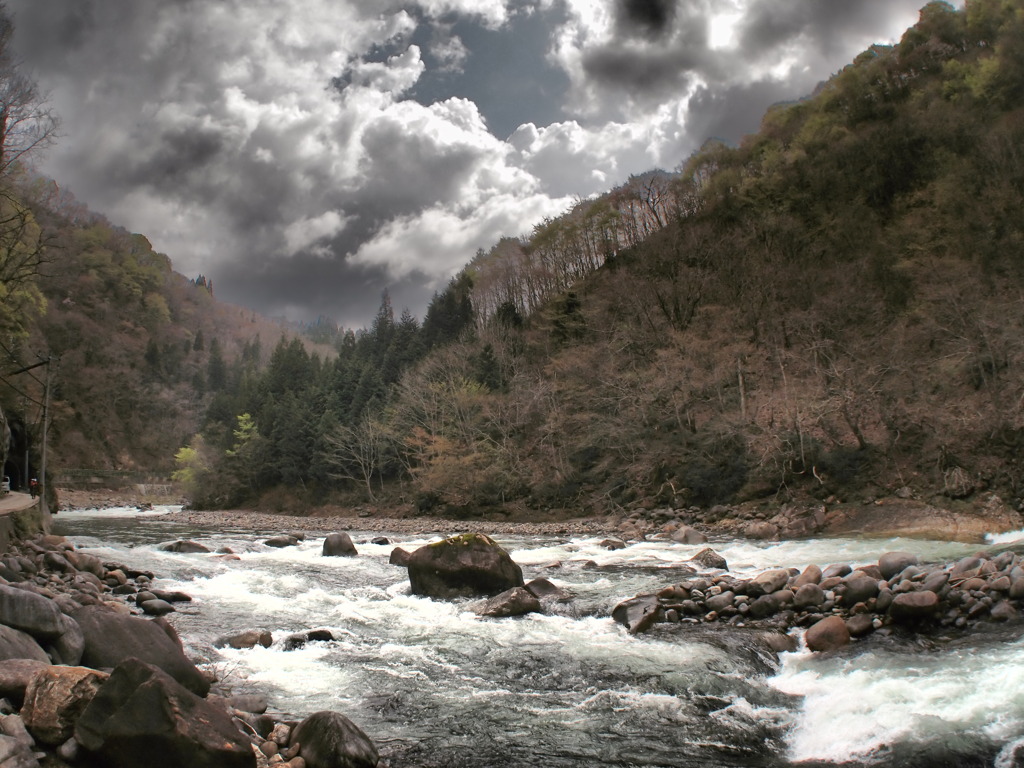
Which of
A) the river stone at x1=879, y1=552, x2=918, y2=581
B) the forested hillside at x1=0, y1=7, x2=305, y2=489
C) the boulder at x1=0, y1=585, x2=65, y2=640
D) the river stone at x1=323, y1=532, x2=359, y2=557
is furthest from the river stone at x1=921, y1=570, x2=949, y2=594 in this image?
the forested hillside at x1=0, y1=7, x2=305, y2=489

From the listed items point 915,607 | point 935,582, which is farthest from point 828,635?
point 935,582

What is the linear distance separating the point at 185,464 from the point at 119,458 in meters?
7.01

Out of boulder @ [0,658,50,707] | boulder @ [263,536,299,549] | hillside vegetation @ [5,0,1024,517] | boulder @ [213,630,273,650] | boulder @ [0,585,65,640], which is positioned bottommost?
boulder @ [263,536,299,549]

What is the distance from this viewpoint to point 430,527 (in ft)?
111

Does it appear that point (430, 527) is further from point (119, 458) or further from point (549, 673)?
point (119, 458)

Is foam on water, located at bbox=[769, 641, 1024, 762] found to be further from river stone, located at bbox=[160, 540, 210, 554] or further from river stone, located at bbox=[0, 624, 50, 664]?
river stone, located at bbox=[160, 540, 210, 554]

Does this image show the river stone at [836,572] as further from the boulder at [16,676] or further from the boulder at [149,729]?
the boulder at [16,676]

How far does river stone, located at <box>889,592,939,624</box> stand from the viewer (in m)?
9.02

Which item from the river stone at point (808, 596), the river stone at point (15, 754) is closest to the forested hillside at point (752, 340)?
the river stone at point (808, 596)

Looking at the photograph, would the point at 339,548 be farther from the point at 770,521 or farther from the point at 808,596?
the point at 770,521

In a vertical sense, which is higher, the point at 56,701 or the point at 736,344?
the point at 736,344

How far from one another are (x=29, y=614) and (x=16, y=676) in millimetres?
1509

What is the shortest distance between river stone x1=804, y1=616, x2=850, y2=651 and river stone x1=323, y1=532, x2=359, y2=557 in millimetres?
14742

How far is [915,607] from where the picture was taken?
29.7 feet
